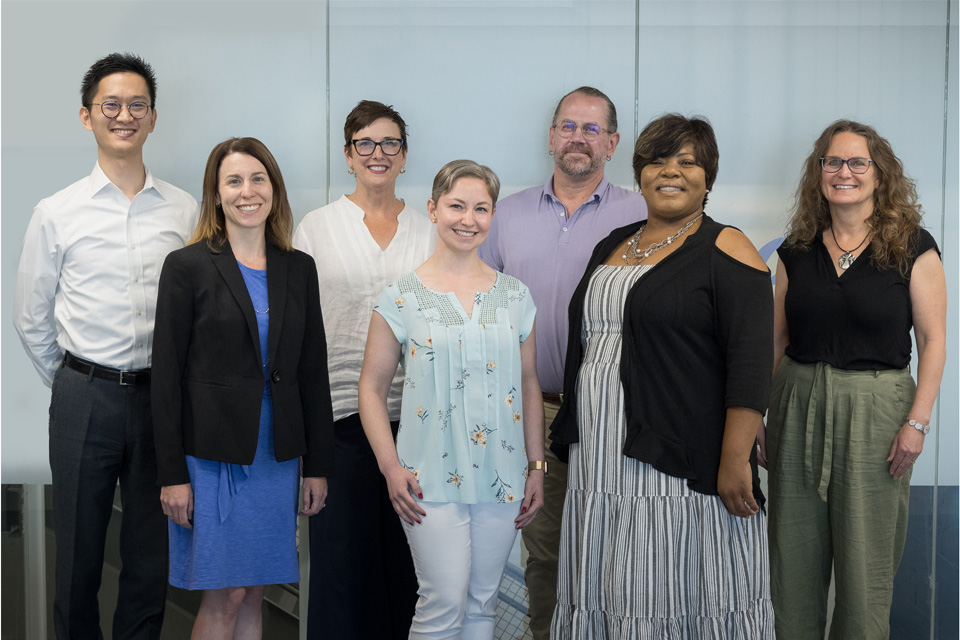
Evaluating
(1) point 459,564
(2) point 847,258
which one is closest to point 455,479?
(1) point 459,564

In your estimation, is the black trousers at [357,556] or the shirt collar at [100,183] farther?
the black trousers at [357,556]

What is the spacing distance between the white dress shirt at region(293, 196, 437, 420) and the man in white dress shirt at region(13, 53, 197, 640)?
55 cm

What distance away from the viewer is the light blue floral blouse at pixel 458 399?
2230 millimetres

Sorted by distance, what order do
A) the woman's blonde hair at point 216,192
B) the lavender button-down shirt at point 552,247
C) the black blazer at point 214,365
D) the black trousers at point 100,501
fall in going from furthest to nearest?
1. the lavender button-down shirt at point 552,247
2. the black trousers at point 100,501
3. the woman's blonde hair at point 216,192
4. the black blazer at point 214,365

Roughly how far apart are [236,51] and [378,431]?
6.57ft

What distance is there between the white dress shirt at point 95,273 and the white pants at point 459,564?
1206 mm

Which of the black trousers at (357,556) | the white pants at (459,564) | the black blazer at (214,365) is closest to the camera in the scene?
the white pants at (459,564)

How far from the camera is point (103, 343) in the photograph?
270 cm

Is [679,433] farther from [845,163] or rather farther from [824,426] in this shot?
[845,163]

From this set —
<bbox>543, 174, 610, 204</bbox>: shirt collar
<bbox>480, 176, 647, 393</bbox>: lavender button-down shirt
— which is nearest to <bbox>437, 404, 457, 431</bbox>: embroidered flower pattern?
<bbox>480, 176, 647, 393</bbox>: lavender button-down shirt

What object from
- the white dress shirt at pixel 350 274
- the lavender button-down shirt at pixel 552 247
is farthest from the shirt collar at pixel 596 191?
the white dress shirt at pixel 350 274

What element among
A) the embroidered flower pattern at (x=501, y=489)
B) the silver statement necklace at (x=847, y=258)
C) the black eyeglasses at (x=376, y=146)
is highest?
the black eyeglasses at (x=376, y=146)

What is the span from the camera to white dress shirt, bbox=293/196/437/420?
9.65 feet

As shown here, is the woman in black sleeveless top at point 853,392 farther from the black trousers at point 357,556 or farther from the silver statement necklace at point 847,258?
the black trousers at point 357,556
